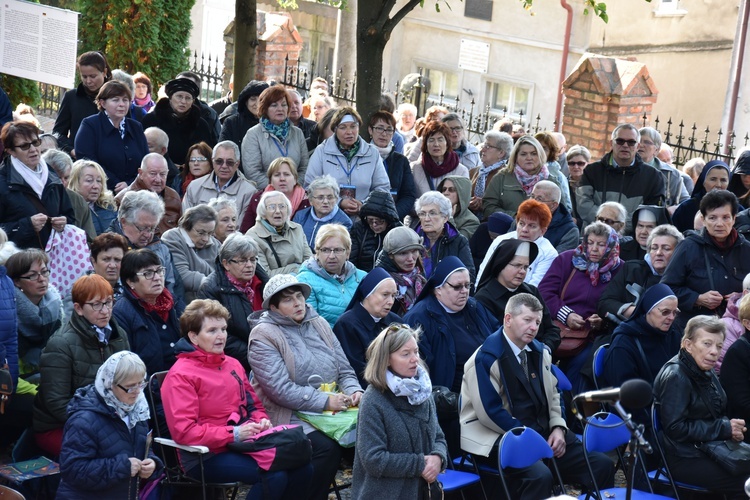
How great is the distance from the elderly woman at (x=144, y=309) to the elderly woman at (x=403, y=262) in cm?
187

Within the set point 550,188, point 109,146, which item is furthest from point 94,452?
point 550,188

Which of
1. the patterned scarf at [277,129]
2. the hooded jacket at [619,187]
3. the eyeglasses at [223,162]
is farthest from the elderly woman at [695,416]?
the patterned scarf at [277,129]

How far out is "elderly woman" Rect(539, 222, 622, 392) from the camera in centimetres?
890

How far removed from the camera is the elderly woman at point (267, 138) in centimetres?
1040

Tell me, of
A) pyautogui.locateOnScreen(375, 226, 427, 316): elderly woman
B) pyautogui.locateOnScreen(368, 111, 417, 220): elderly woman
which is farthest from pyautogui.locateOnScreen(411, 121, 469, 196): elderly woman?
pyautogui.locateOnScreen(375, 226, 427, 316): elderly woman

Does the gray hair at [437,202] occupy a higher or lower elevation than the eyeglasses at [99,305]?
higher

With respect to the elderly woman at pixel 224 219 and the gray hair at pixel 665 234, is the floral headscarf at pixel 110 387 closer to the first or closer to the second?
the elderly woman at pixel 224 219

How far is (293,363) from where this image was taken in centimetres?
711

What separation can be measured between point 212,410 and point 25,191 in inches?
103

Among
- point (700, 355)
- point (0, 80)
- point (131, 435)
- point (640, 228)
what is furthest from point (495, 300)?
point (0, 80)

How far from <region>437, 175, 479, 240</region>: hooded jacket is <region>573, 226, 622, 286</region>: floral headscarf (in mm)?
1236

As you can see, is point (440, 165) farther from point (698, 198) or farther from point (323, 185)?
point (698, 198)

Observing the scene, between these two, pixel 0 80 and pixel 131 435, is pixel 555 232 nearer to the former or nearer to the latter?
pixel 131 435

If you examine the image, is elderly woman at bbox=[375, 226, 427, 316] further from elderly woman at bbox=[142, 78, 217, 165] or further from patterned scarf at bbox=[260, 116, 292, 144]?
elderly woman at bbox=[142, 78, 217, 165]
